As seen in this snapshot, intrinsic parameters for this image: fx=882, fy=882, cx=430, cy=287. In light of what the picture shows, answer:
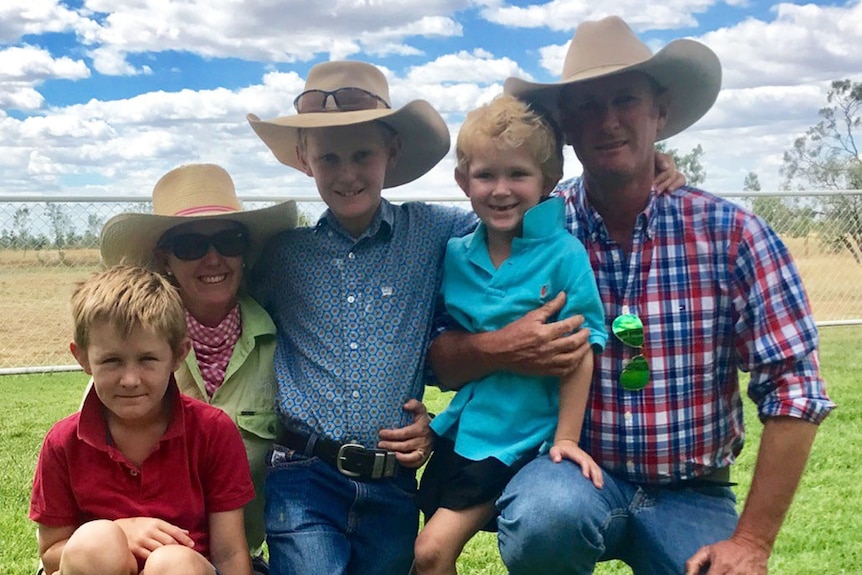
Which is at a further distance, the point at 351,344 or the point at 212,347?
the point at 212,347

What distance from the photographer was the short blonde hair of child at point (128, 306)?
2516mm

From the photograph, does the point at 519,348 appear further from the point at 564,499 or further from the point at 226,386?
the point at 226,386

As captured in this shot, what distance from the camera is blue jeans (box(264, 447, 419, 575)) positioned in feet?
9.45

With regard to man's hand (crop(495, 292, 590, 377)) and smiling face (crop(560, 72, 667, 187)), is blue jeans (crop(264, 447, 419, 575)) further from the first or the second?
smiling face (crop(560, 72, 667, 187))

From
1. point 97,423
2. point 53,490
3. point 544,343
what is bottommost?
point 53,490

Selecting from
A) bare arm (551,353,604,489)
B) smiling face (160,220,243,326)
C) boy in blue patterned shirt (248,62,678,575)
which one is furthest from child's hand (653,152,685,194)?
smiling face (160,220,243,326)

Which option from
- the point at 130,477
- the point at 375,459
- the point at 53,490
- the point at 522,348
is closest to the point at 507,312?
the point at 522,348

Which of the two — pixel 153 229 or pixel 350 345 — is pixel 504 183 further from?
pixel 153 229

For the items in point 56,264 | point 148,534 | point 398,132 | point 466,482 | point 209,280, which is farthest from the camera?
point 56,264

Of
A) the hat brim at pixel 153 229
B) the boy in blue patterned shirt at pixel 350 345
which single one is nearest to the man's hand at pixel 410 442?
the boy in blue patterned shirt at pixel 350 345

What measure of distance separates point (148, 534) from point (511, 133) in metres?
1.59

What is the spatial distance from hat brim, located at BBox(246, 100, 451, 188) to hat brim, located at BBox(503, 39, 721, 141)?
34 cm

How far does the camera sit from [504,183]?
A: 9.08ft

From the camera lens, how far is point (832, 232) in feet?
40.7
